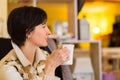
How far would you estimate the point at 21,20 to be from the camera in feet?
3.95

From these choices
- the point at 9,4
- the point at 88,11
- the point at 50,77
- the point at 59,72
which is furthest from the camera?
the point at 88,11

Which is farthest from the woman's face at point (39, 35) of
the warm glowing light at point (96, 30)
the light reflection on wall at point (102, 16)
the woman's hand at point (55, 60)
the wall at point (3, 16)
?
the warm glowing light at point (96, 30)

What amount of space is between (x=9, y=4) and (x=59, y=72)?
38.0 inches

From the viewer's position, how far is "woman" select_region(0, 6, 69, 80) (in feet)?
3.86

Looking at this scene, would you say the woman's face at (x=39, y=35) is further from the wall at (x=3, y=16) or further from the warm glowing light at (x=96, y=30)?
the warm glowing light at (x=96, y=30)

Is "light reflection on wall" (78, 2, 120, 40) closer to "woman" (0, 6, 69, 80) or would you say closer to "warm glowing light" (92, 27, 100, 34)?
"warm glowing light" (92, 27, 100, 34)

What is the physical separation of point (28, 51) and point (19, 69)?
122 mm

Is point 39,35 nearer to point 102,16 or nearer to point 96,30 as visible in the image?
point 96,30

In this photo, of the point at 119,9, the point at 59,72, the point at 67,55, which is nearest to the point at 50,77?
the point at 67,55

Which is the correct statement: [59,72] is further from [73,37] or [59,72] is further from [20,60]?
[73,37]

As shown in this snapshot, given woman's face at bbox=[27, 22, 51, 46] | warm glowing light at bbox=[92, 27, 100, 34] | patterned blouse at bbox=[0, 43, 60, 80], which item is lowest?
warm glowing light at bbox=[92, 27, 100, 34]

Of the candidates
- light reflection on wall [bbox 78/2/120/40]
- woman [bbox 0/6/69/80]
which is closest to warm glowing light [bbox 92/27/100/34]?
light reflection on wall [bbox 78/2/120/40]

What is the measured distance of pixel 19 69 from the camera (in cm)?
120

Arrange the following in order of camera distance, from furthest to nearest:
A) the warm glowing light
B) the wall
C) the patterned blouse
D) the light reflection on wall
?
the warm glowing light
the light reflection on wall
the wall
the patterned blouse
